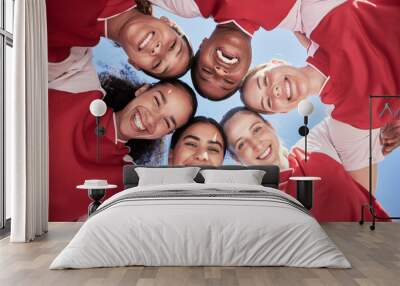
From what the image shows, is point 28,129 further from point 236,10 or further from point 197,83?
point 236,10

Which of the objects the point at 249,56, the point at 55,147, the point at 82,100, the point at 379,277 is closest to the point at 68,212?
the point at 55,147

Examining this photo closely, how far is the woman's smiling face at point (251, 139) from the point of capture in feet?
26.4

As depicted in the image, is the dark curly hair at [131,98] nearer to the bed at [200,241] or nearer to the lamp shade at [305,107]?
the lamp shade at [305,107]

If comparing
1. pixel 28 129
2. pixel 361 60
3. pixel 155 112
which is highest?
pixel 361 60

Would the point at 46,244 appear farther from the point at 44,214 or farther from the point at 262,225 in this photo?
the point at 262,225

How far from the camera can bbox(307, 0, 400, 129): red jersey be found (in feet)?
26.5

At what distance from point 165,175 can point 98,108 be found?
1.24 metres

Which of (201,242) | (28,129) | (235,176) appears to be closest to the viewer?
(201,242)

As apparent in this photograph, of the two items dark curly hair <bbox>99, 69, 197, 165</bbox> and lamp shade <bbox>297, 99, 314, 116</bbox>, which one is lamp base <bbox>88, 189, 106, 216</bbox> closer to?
dark curly hair <bbox>99, 69, 197, 165</bbox>

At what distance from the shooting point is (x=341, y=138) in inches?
319

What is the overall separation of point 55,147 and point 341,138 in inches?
148

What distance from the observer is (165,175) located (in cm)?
742

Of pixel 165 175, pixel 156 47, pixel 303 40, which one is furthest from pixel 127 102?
pixel 303 40

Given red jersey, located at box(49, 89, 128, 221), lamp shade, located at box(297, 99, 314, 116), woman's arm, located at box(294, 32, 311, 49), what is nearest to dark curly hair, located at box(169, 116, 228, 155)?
red jersey, located at box(49, 89, 128, 221)
